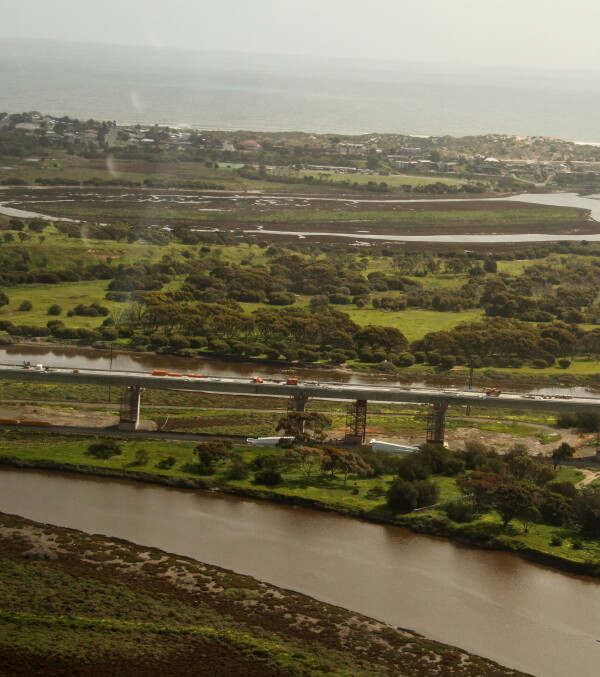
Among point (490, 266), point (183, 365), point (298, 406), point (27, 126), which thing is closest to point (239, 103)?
point (27, 126)

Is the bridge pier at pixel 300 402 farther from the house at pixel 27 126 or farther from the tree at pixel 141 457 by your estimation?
the house at pixel 27 126

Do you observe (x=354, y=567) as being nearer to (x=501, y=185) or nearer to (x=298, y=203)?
(x=298, y=203)

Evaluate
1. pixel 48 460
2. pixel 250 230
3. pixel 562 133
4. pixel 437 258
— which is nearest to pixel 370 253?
pixel 437 258

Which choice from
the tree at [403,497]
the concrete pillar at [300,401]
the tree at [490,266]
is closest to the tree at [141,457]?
the concrete pillar at [300,401]

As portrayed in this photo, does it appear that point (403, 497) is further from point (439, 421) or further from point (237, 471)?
point (439, 421)


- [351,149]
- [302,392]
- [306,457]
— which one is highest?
[351,149]
